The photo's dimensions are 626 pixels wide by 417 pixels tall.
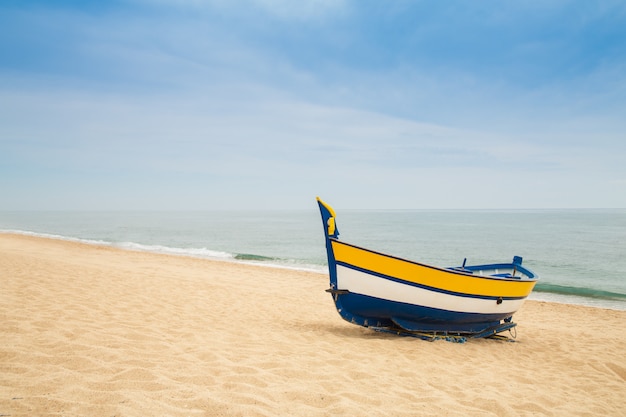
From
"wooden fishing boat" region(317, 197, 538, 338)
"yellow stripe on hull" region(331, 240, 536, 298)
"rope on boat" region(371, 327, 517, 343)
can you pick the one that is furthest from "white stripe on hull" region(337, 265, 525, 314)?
"rope on boat" region(371, 327, 517, 343)

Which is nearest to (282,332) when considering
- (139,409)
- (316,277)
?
(139,409)

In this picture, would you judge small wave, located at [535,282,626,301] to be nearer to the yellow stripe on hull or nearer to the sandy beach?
the sandy beach

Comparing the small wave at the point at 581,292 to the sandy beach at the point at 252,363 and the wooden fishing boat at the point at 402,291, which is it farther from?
the wooden fishing boat at the point at 402,291

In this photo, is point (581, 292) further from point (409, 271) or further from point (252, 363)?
point (252, 363)

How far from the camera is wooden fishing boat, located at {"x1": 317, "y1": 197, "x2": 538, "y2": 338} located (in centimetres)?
619

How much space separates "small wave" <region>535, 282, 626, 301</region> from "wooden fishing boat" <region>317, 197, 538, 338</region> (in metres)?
11.0

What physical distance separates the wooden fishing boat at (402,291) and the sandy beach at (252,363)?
0.37 metres

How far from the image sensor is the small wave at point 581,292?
1514 centimetres

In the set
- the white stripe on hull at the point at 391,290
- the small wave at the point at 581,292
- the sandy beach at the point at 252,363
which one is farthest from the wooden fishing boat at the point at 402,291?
the small wave at the point at 581,292

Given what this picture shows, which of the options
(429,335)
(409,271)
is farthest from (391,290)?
(429,335)

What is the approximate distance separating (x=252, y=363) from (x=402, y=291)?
2769mm

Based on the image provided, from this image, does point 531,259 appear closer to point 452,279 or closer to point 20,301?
point 452,279

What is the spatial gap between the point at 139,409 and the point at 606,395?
5646mm

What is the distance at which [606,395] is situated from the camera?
16.8 feet
